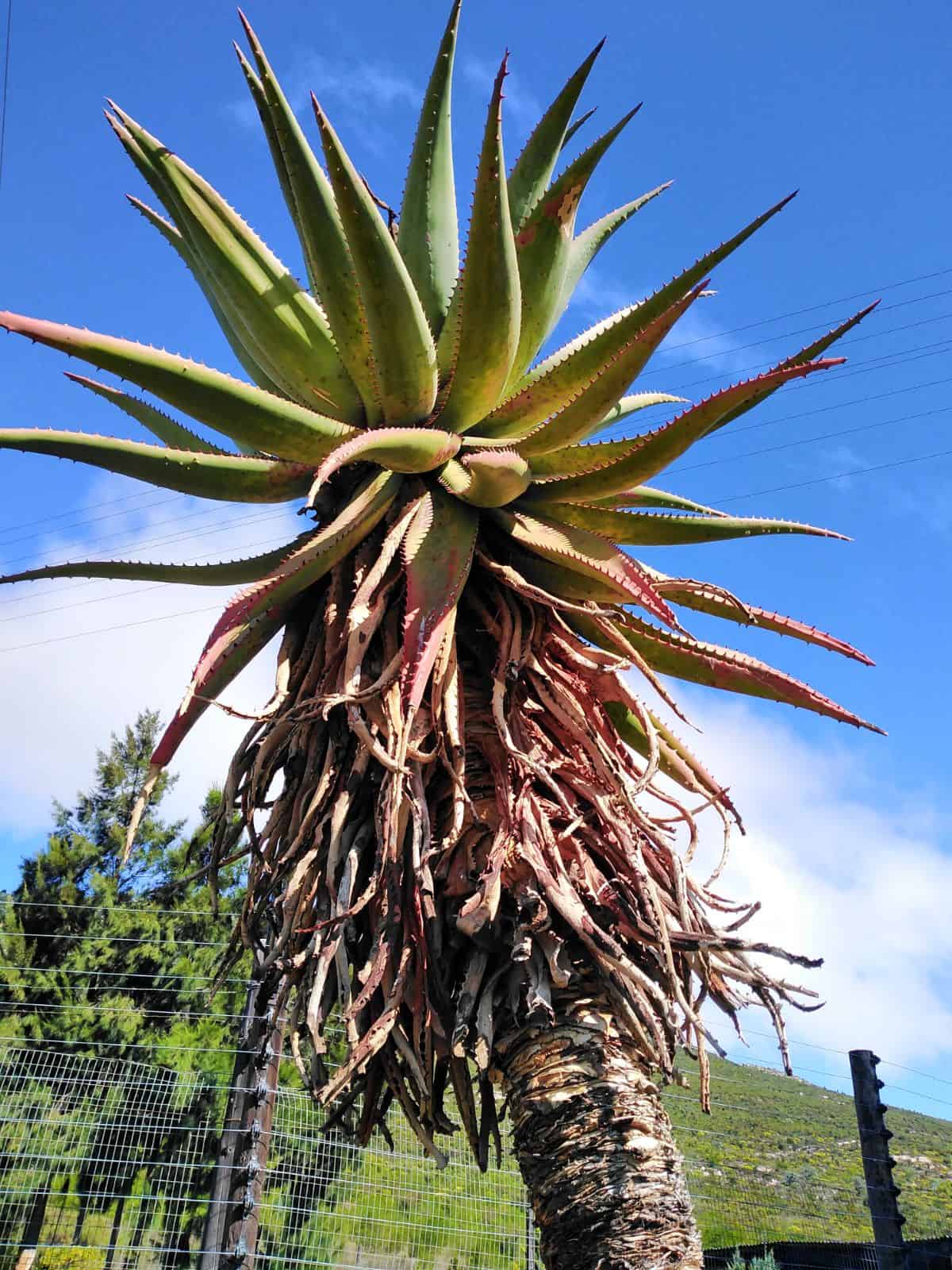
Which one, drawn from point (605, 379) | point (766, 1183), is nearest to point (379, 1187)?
point (766, 1183)

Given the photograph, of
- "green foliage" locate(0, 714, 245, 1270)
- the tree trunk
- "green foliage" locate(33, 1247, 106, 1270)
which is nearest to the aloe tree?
the tree trunk

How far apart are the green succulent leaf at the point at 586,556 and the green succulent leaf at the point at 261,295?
52 centimetres

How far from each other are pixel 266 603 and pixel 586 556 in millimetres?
719

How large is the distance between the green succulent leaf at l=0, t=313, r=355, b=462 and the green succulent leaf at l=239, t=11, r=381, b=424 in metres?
0.18

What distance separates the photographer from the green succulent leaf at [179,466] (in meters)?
2.11

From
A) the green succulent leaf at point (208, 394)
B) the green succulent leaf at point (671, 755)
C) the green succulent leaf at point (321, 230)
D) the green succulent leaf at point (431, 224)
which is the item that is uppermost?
the green succulent leaf at point (431, 224)

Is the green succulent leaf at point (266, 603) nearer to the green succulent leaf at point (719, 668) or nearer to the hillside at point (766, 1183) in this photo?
the green succulent leaf at point (719, 668)

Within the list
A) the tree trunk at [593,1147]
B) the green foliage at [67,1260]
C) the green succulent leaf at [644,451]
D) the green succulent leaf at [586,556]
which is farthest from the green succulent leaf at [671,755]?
the green foliage at [67,1260]

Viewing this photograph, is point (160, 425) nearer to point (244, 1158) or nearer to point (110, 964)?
point (244, 1158)

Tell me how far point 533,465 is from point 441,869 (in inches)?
36.4

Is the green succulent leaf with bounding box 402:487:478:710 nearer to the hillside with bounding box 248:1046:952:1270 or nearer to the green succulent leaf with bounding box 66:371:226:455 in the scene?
the green succulent leaf with bounding box 66:371:226:455

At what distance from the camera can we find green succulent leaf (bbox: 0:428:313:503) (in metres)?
2.11

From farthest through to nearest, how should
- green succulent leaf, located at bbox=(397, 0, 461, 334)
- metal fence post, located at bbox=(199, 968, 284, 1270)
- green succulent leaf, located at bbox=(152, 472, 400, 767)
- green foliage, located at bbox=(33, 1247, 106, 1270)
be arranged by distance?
1. green foliage, located at bbox=(33, 1247, 106, 1270)
2. metal fence post, located at bbox=(199, 968, 284, 1270)
3. green succulent leaf, located at bbox=(397, 0, 461, 334)
4. green succulent leaf, located at bbox=(152, 472, 400, 767)

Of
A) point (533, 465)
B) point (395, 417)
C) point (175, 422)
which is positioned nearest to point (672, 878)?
point (533, 465)
